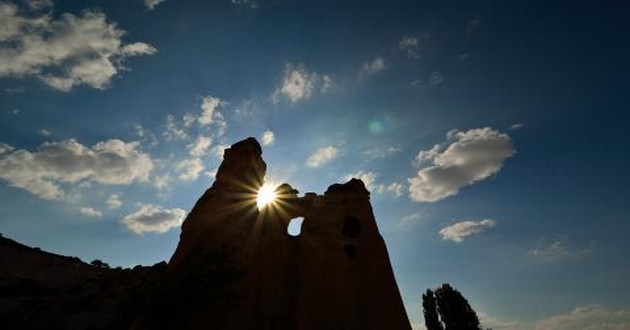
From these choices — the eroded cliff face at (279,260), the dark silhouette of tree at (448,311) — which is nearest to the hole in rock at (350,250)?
the eroded cliff face at (279,260)

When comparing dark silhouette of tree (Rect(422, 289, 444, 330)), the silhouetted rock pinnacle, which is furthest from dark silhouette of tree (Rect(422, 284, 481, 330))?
the silhouetted rock pinnacle

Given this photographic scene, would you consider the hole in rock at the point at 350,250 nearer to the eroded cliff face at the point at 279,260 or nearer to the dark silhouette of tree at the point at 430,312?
the eroded cliff face at the point at 279,260

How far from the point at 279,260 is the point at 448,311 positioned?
28631mm

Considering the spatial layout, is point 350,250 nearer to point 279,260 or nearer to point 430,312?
point 279,260

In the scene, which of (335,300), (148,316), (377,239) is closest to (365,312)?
(335,300)

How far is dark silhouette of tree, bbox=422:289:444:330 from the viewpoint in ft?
153

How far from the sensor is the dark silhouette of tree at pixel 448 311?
45.3m

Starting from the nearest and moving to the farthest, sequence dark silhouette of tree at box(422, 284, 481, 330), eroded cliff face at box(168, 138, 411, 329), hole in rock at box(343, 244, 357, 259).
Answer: eroded cliff face at box(168, 138, 411, 329) → hole in rock at box(343, 244, 357, 259) → dark silhouette of tree at box(422, 284, 481, 330)

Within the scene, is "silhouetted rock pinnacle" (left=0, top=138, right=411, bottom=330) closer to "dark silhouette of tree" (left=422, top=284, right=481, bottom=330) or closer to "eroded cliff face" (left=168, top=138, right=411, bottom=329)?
"eroded cliff face" (left=168, top=138, right=411, bottom=329)

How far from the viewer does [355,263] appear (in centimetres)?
2877

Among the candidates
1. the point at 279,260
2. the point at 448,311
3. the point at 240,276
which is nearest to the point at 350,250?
the point at 279,260

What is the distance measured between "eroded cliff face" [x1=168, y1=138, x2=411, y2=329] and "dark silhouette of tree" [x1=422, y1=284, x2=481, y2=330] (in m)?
22.7

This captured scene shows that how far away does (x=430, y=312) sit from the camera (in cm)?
4769

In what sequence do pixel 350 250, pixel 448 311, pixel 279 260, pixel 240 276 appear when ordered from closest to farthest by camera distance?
pixel 240 276 < pixel 279 260 < pixel 350 250 < pixel 448 311
